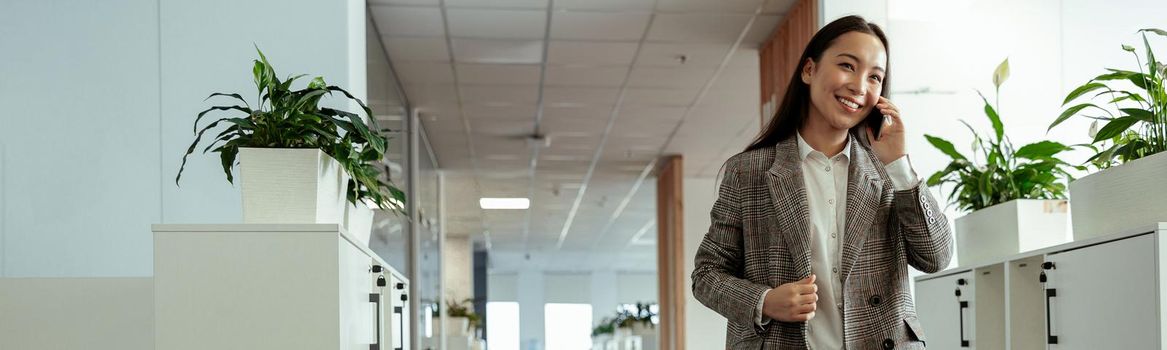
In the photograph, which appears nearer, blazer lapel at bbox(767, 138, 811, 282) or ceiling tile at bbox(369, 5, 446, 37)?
blazer lapel at bbox(767, 138, 811, 282)

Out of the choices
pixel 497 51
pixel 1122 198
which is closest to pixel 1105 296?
pixel 1122 198

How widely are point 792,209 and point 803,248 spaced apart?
0.07 meters

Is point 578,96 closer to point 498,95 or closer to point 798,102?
point 498,95

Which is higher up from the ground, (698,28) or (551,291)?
(698,28)

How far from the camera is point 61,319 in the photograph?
3176 millimetres

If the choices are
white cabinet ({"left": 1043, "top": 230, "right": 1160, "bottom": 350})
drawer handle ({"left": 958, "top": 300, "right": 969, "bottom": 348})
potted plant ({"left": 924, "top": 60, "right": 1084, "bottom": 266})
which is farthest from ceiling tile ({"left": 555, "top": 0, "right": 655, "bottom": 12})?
white cabinet ({"left": 1043, "top": 230, "right": 1160, "bottom": 350})

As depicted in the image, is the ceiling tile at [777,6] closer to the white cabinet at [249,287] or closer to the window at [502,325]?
the white cabinet at [249,287]

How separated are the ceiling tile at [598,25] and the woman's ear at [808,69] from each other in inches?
177

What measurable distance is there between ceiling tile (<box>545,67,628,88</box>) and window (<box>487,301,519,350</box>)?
65.2 feet

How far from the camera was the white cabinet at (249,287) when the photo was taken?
8.11ft

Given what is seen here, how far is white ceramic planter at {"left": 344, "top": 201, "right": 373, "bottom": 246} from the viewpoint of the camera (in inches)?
120

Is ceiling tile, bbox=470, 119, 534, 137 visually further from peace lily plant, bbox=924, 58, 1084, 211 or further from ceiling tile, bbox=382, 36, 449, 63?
peace lily plant, bbox=924, 58, 1084, 211

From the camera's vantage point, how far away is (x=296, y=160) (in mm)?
2717

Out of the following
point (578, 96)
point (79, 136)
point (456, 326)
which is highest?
point (578, 96)
